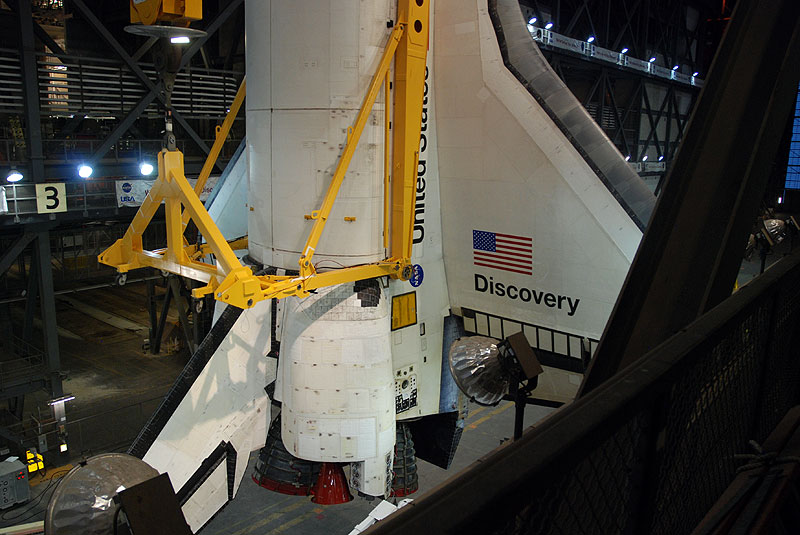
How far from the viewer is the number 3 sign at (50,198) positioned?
12.0 m

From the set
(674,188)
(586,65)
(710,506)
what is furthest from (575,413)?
(586,65)

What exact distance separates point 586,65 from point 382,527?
22.8 metres

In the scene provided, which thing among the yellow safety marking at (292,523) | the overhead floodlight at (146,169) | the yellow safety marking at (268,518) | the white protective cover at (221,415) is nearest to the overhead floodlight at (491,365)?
the white protective cover at (221,415)

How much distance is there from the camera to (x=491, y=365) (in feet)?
15.6

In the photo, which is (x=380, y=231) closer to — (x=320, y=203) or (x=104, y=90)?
(x=320, y=203)

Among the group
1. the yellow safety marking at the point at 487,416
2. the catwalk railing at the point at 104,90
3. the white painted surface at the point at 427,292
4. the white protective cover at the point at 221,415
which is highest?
the catwalk railing at the point at 104,90

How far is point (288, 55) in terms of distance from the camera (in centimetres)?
720

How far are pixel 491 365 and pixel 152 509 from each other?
285 centimetres

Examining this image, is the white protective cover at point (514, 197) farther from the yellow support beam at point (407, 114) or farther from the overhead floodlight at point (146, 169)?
the overhead floodlight at point (146, 169)

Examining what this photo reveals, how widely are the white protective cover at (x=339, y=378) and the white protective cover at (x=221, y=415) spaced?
31.4 inches

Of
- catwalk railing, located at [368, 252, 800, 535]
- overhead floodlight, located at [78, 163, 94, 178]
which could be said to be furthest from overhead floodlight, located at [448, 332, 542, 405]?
overhead floodlight, located at [78, 163, 94, 178]

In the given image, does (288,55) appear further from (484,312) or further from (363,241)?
(484,312)

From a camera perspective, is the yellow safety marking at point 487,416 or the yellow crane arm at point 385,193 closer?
the yellow crane arm at point 385,193

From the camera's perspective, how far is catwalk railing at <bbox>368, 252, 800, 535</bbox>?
1.20 metres
